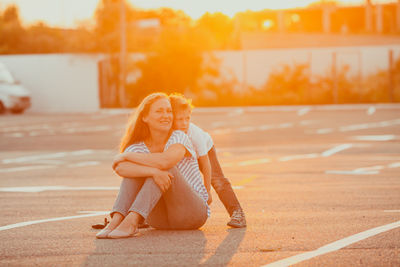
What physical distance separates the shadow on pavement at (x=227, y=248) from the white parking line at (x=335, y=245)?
1.26 feet

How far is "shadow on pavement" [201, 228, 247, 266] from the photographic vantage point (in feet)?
18.3

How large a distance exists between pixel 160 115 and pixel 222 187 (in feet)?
3.09

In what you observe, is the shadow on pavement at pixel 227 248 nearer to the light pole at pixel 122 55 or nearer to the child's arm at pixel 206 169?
the child's arm at pixel 206 169

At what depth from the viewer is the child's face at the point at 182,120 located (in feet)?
22.9

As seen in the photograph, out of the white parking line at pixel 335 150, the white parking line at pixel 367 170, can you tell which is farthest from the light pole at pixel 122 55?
the white parking line at pixel 367 170

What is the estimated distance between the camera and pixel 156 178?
21.3ft

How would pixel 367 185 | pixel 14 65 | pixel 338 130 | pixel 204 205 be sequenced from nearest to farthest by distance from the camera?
1. pixel 204 205
2. pixel 367 185
3. pixel 338 130
4. pixel 14 65

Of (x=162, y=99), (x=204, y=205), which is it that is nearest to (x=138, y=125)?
(x=162, y=99)

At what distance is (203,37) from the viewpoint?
3584cm

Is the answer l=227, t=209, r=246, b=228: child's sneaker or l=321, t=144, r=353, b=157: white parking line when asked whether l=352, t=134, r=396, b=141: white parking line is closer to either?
l=321, t=144, r=353, b=157: white parking line

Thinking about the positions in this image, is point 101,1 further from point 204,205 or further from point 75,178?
point 204,205

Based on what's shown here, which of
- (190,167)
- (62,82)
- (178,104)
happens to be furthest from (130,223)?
(62,82)

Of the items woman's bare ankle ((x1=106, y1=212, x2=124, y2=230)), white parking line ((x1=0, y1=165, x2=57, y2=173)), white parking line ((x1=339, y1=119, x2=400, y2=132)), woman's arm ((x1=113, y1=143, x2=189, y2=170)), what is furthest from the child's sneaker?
white parking line ((x1=339, y1=119, x2=400, y2=132))

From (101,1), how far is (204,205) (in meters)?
33.1
